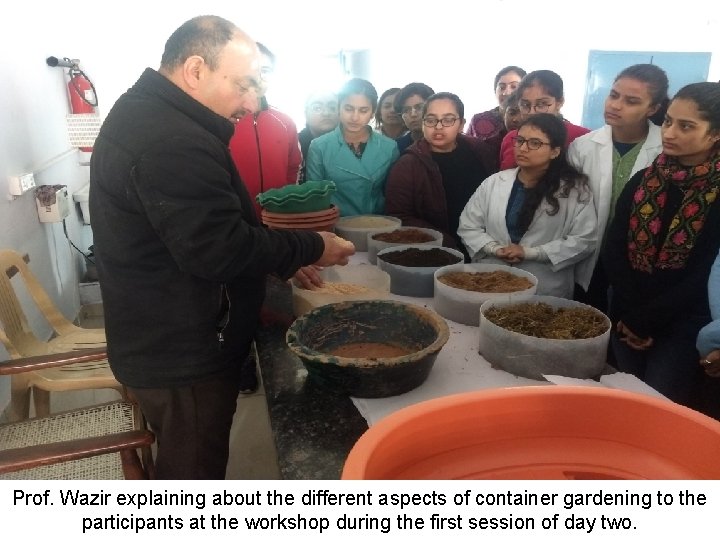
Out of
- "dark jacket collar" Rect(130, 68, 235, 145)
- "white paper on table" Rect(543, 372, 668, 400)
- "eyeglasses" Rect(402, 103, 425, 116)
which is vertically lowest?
"white paper on table" Rect(543, 372, 668, 400)

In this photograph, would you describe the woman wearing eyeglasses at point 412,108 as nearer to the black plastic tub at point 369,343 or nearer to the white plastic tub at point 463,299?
the white plastic tub at point 463,299

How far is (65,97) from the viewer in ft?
10.7

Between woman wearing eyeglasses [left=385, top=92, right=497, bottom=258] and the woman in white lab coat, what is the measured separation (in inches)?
18.4

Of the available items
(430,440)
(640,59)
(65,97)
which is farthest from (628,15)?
(430,440)

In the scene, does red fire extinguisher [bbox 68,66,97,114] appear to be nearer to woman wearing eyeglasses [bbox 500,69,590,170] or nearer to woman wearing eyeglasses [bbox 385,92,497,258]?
woman wearing eyeglasses [bbox 385,92,497,258]

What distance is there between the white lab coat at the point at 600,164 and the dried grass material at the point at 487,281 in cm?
62

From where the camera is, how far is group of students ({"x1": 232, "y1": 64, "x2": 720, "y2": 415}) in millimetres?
1585

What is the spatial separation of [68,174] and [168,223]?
2806 millimetres

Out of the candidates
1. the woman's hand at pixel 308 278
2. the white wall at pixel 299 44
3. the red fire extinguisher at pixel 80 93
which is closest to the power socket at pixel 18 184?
the white wall at pixel 299 44

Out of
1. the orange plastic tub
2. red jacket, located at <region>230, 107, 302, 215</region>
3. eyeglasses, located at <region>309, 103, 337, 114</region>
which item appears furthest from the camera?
eyeglasses, located at <region>309, 103, 337, 114</region>

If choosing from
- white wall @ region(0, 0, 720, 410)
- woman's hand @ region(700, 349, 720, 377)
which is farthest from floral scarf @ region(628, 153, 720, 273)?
white wall @ region(0, 0, 720, 410)

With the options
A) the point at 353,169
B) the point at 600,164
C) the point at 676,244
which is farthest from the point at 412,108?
the point at 676,244
